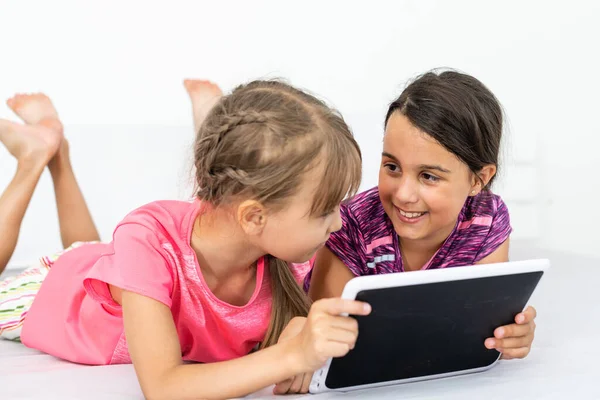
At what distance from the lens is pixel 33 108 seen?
2010mm

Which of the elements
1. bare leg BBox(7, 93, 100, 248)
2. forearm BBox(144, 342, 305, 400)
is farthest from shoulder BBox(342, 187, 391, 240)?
bare leg BBox(7, 93, 100, 248)

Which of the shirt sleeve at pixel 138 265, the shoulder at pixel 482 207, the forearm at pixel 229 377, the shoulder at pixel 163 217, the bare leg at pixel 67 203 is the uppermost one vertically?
the shoulder at pixel 482 207

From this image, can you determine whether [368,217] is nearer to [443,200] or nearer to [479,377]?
[443,200]

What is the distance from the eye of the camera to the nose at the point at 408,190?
1229 mm

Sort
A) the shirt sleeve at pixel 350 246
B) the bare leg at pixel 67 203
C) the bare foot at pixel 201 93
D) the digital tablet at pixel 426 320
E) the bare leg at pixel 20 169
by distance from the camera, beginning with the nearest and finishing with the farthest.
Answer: the digital tablet at pixel 426 320, the shirt sleeve at pixel 350 246, the bare leg at pixel 20 169, the bare leg at pixel 67 203, the bare foot at pixel 201 93

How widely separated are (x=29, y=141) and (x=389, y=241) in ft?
3.15

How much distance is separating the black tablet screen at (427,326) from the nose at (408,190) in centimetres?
26

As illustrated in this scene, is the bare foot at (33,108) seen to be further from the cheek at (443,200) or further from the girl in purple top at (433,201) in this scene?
the cheek at (443,200)

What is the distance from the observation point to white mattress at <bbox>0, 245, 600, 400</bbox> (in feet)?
3.33

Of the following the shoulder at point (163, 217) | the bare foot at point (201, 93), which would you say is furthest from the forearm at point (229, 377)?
the bare foot at point (201, 93)

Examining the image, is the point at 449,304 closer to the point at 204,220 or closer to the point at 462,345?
the point at 462,345

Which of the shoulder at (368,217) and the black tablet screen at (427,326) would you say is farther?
the shoulder at (368,217)

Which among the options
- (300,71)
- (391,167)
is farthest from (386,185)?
(300,71)

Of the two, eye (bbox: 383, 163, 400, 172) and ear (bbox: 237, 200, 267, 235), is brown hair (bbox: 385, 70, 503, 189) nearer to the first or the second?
eye (bbox: 383, 163, 400, 172)
